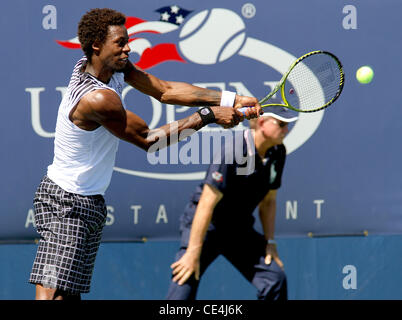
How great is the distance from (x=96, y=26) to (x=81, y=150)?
0.59m

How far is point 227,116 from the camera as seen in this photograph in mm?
3812

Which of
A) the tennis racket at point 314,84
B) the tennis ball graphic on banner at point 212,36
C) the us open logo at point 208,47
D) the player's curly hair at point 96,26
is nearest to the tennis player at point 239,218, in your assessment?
the tennis racket at point 314,84

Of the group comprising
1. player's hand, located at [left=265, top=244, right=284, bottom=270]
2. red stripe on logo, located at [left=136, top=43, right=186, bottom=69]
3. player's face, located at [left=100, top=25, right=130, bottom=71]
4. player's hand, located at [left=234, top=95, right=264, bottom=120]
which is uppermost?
red stripe on logo, located at [left=136, top=43, right=186, bottom=69]

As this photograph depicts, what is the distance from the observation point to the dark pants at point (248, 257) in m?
4.50

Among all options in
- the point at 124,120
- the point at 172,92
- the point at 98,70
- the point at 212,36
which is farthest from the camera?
the point at 212,36

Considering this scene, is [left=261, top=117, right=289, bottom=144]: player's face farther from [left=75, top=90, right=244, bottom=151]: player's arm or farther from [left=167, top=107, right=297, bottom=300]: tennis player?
[left=75, top=90, right=244, bottom=151]: player's arm

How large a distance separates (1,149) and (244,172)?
1.56 metres

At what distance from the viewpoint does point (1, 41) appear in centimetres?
494

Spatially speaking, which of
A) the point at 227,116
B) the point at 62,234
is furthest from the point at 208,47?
the point at 62,234

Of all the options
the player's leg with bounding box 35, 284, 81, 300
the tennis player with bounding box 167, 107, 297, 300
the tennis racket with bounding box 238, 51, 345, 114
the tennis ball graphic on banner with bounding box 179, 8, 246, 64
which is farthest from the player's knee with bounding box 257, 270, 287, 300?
the tennis ball graphic on banner with bounding box 179, 8, 246, 64

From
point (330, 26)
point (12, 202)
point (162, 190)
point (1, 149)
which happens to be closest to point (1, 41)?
point (1, 149)

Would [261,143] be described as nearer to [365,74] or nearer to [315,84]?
[315,84]

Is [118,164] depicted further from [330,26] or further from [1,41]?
[330,26]

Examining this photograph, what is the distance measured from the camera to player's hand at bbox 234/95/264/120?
3.84 meters
